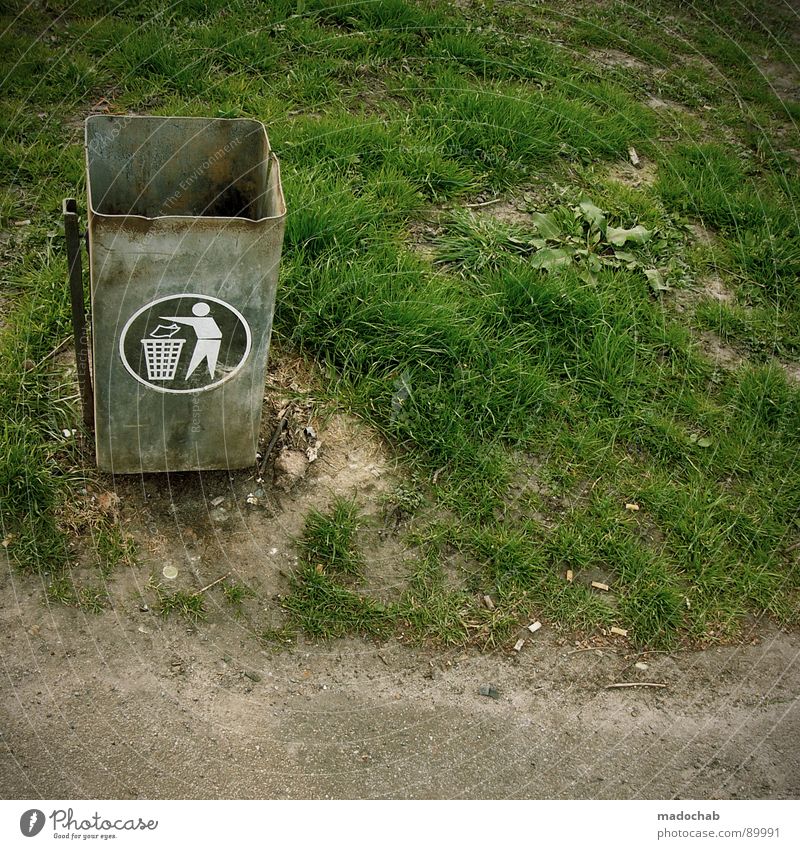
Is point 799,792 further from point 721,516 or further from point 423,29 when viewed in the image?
point 423,29

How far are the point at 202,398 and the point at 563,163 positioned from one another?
2783mm

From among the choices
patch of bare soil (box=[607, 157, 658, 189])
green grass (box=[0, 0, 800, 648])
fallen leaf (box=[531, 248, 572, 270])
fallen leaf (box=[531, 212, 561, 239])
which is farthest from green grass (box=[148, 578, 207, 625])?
patch of bare soil (box=[607, 157, 658, 189])

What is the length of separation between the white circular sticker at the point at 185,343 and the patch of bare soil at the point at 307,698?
61 cm

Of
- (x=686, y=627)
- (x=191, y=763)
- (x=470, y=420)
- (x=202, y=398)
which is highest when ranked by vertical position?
(x=202, y=398)

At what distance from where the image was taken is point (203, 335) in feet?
8.65

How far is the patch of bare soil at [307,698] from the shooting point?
261cm

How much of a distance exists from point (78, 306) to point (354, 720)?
1.54 metres

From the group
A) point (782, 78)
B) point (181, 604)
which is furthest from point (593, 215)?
point (181, 604)

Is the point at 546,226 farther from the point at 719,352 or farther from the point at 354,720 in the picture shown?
the point at 354,720

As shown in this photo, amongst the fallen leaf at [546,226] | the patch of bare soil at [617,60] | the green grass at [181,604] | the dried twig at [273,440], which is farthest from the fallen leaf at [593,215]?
the green grass at [181,604]

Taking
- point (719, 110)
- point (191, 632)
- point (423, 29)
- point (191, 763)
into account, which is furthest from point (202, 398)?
point (719, 110)

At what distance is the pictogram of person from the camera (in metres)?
2.58

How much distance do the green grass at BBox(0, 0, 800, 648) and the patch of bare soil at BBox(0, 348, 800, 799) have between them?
0.28ft

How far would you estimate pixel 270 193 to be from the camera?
2.76m
